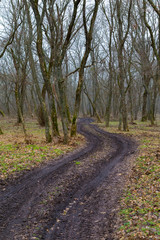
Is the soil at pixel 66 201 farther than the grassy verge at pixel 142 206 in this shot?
Yes

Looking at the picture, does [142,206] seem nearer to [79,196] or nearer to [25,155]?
[79,196]

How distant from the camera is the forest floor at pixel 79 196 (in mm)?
4832

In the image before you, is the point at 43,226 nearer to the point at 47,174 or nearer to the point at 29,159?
the point at 47,174

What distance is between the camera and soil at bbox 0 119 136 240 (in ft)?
16.0

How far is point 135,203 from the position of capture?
5992 mm

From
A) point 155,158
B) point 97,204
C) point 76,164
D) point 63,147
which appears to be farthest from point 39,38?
point 97,204

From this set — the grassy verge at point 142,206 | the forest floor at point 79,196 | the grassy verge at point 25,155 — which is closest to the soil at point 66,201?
the forest floor at point 79,196

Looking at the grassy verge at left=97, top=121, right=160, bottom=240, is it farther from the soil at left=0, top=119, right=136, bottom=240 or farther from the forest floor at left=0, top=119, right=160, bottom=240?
the soil at left=0, top=119, right=136, bottom=240

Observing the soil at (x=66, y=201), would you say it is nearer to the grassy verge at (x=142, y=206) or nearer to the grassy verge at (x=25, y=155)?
the grassy verge at (x=142, y=206)

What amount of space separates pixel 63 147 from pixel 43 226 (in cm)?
875

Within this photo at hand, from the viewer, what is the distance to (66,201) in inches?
252

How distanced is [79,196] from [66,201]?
1.77 ft

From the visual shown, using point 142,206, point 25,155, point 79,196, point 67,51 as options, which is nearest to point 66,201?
point 79,196

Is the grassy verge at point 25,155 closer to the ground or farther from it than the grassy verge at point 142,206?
farther from it
